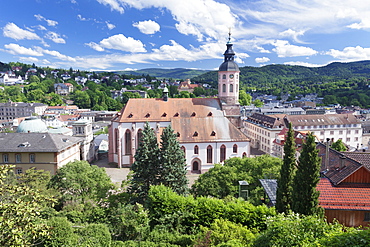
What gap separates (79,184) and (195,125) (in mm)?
25551

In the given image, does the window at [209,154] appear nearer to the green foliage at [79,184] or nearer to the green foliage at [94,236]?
the green foliage at [79,184]

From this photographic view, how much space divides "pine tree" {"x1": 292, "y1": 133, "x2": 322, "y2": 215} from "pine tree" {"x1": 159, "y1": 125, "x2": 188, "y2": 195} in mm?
14592

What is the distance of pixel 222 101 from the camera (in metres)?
56.6

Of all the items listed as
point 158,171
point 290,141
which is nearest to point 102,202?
point 158,171

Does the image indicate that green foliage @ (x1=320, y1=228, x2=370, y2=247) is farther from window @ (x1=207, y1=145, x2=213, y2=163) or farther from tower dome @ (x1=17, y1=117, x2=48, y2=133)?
tower dome @ (x1=17, y1=117, x2=48, y2=133)

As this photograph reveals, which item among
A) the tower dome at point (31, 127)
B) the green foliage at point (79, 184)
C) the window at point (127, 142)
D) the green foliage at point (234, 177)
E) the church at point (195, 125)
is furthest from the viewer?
the window at point (127, 142)

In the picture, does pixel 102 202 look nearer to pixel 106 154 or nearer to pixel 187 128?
pixel 187 128

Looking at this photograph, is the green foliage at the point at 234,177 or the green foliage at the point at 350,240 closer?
the green foliage at the point at 350,240

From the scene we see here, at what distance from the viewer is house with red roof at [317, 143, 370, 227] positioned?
66.9 feet

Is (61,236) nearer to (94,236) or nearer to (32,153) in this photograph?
(94,236)

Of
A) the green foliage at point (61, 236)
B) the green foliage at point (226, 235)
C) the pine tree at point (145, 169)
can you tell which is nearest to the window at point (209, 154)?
the pine tree at point (145, 169)

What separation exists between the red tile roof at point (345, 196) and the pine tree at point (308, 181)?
2382mm

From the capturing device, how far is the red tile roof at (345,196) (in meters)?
20.4

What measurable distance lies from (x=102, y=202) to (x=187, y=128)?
2401cm
